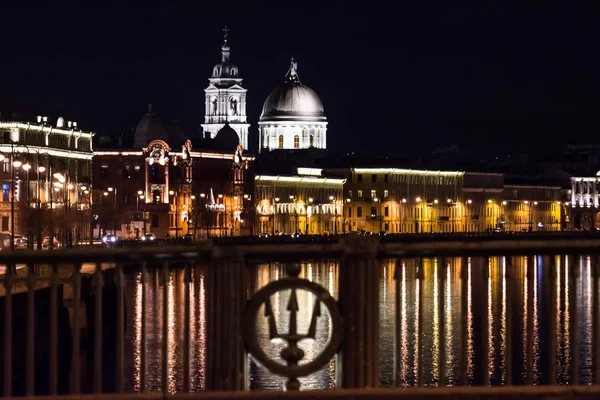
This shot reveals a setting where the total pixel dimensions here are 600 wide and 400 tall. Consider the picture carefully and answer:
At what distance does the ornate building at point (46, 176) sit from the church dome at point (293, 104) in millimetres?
72164

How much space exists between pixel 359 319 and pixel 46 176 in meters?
92.6

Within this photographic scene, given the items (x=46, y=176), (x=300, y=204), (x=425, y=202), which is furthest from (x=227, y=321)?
(x=425, y=202)

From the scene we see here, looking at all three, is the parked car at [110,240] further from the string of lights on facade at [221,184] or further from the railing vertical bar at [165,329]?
the railing vertical bar at [165,329]

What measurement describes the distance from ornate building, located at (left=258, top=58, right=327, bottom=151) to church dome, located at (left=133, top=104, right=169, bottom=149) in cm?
6039

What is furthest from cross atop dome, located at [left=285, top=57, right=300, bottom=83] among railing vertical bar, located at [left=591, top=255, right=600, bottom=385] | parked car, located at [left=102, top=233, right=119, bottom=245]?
railing vertical bar, located at [left=591, top=255, right=600, bottom=385]

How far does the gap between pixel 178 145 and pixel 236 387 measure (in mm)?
121953

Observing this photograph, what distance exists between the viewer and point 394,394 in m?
10.2

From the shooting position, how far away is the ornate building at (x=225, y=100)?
187 metres

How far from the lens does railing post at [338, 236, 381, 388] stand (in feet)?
35.8

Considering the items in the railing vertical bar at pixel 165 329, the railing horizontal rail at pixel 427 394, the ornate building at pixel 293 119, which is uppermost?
the ornate building at pixel 293 119

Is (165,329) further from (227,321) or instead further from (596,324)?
(596,324)

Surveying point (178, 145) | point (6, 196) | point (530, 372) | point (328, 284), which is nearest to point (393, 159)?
point (178, 145)

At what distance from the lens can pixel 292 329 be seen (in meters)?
10.7

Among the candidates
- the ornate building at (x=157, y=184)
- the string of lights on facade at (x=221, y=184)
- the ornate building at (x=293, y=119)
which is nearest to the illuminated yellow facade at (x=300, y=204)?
the string of lights on facade at (x=221, y=184)
